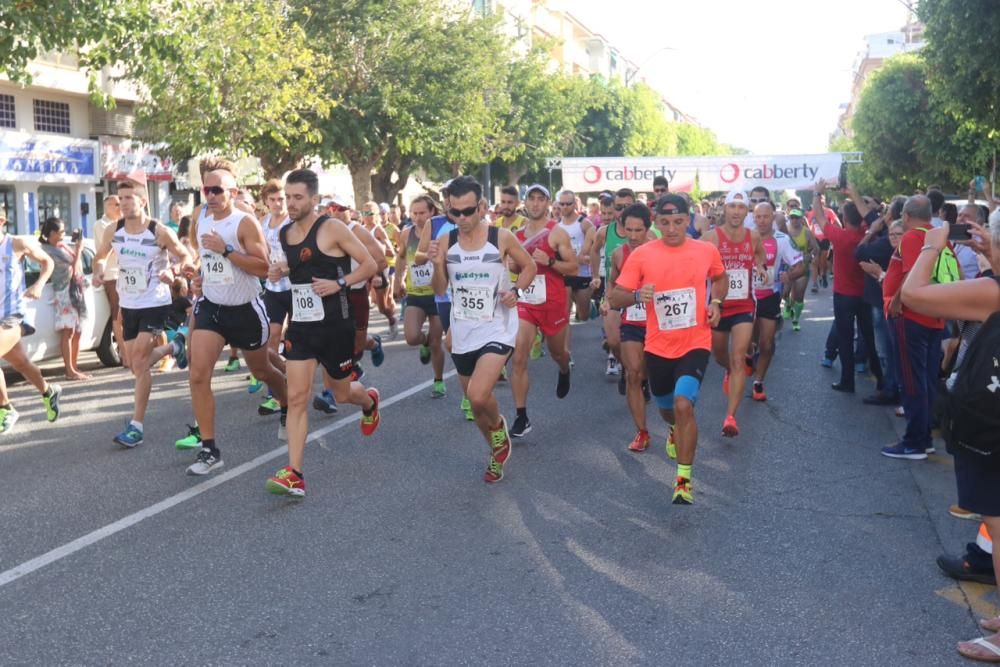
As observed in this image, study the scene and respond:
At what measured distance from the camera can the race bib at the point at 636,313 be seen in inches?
347

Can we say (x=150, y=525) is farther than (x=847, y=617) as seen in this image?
Yes

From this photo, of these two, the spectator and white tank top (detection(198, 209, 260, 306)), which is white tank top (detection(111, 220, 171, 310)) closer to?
white tank top (detection(198, 209, 260, 306))

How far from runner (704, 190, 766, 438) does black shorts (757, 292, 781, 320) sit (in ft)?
3.14

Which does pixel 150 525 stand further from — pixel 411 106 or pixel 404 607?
pixel 411 106

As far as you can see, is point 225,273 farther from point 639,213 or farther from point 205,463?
point 639,213

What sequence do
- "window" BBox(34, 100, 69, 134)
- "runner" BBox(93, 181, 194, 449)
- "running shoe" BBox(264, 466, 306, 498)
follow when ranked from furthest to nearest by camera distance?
1. "window" BBox(34, 100, 69, 134)
2. "runner" BBox(93, 181, 194, 449)
3. "running shoe" BBox(264, 466, 306, 498)

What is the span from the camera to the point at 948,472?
25.9 ft

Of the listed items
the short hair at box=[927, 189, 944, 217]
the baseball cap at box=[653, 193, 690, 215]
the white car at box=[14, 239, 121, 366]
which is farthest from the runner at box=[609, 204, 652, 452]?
the white car at box=[14, 239, 121, 366]

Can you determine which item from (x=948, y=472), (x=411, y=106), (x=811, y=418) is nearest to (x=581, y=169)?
(x=411, y=106)

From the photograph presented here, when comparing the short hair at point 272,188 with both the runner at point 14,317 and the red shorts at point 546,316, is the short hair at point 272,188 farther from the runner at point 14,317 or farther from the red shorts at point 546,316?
the red shorts at point 546,316

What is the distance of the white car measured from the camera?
12.4 metres

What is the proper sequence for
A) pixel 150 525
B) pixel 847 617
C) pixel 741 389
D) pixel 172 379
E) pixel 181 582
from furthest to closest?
pixel 172 379
pixel 741 389
pixel 150 525
pixel 181 582
pixel 847 617

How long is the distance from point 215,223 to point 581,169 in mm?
27010

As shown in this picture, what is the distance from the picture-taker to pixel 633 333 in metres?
8.82
